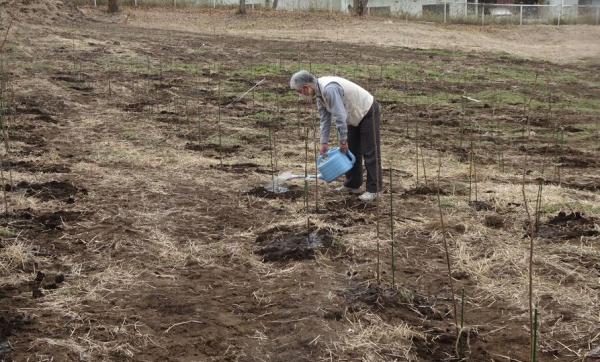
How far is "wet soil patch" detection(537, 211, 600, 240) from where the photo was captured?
4863mm

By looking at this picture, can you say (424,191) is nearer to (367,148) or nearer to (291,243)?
(367,148)

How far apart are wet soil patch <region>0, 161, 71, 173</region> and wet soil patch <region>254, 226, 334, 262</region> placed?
8.19 feet

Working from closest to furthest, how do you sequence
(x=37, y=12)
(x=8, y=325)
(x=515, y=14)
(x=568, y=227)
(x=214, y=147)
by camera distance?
(x=8, y=325)
(x=568, y=227)
(x=214, y=147)
(x=37, y=12)
(x=515, y=14)

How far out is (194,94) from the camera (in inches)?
421

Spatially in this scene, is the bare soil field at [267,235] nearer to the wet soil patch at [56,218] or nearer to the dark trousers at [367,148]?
the wet soil patch at [56,218]

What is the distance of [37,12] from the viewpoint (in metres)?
17.7

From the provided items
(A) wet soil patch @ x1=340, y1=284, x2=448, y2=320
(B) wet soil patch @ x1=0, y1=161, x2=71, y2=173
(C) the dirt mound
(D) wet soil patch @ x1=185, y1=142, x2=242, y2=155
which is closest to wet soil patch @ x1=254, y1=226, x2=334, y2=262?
(A) wet soil patch @ x1=340, y1=284, x2=448, y2=320

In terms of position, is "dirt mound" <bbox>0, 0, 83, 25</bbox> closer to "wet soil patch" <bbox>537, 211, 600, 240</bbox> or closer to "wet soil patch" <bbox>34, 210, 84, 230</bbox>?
"wet soil patch" <bbox>34, 210, 84, 230</bbox>

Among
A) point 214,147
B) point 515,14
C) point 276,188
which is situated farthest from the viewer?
point 515,14

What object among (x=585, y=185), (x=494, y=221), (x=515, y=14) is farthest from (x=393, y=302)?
(x=515, y=14)

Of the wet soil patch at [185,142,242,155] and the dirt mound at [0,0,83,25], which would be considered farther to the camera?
the dirt mound at [0,0,83,25]

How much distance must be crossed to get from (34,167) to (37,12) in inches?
524

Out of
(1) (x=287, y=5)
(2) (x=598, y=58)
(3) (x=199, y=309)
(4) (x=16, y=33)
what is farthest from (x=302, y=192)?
(1) (x=287, y=5)

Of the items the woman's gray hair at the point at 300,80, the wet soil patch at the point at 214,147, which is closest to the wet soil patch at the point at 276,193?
the woman's gray hair at the point at 300,80
